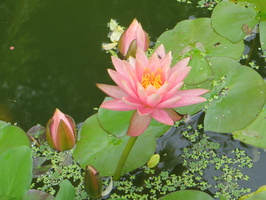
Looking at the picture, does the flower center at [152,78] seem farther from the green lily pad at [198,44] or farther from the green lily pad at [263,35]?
the green lily pad at [263,35]

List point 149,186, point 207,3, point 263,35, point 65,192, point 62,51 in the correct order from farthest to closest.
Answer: point 207,3 < point 62,51 < point 263,35 < point 149,186 < point 65,192

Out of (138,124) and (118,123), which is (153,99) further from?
A: (118,123)

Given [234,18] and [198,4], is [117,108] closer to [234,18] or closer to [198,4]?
[234,18]

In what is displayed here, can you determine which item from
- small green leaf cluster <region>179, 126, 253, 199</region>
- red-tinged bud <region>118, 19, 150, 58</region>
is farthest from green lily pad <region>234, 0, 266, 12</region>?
small green leaf cluster <region>179, 126, 253, 199</region>

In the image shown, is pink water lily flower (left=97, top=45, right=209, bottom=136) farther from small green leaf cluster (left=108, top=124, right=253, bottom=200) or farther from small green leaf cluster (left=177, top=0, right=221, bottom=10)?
small green leaf cluster (left=177, top=0, right=221, bottom=10)

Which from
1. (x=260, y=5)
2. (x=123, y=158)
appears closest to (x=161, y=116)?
(x=123, y=158)

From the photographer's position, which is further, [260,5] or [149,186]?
[260,5]
